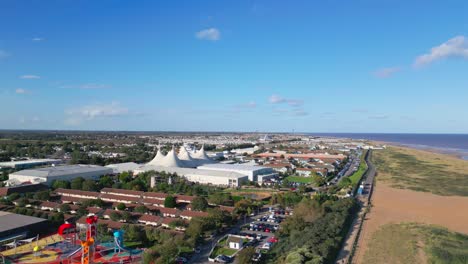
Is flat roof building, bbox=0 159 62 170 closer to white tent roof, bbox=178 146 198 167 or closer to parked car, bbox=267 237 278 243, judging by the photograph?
white tent roof, bbox=178 146 198 167

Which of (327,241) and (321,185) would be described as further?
(321,185)

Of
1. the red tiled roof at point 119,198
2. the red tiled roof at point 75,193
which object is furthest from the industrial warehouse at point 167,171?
the red tiled roof at point 119,198

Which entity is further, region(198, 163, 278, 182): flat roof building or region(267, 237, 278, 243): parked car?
region(198, 163, 278, 182): flat roof building

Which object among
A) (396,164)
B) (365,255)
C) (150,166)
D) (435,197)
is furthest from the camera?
(396,164)

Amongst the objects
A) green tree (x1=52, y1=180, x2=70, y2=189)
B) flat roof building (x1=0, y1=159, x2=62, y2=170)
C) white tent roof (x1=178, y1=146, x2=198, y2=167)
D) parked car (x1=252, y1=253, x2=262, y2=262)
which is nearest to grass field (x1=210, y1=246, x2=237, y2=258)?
parked car (x1=252, y1=253, x2=262, y2=262)

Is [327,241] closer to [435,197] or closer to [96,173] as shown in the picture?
[435,197]

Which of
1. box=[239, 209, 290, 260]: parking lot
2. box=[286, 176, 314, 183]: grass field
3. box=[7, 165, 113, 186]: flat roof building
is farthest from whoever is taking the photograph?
box=[286, 176, 314, 183]: grass field

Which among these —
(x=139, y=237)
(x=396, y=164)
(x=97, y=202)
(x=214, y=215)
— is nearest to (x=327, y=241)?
(x=214, y=215)

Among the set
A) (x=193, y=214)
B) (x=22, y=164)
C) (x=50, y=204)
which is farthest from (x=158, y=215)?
(x=22, y=164)
